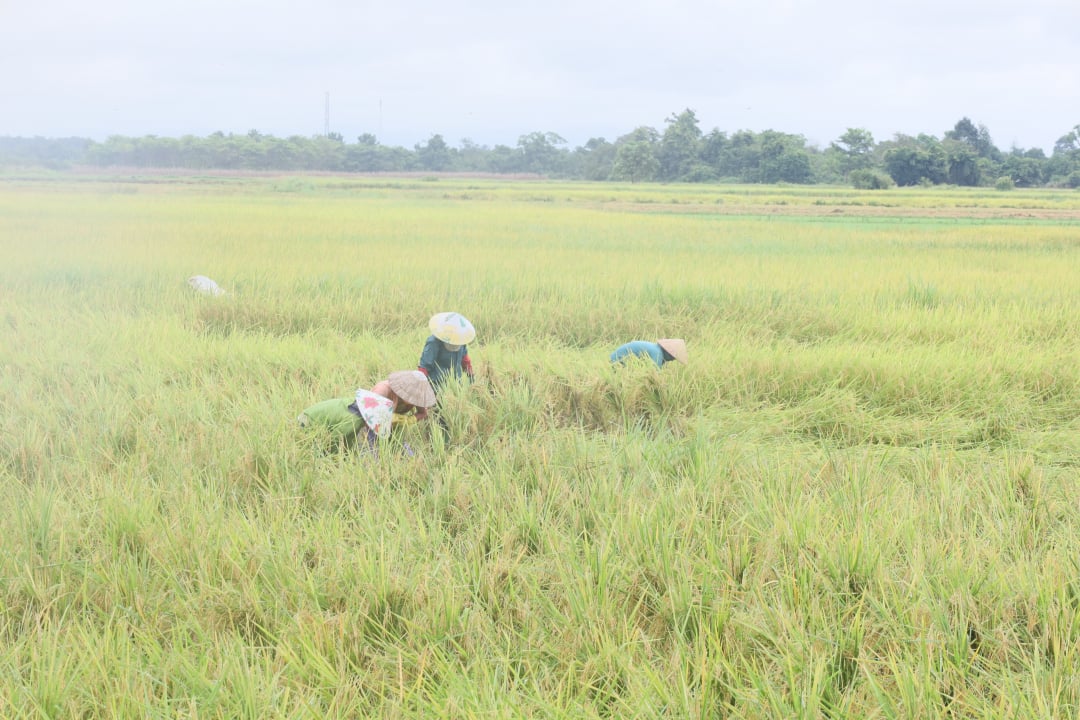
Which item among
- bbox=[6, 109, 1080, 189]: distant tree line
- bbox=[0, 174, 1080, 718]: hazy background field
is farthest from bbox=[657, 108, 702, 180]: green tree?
bbox=[0, 174, 1080, 718]: hazy background field

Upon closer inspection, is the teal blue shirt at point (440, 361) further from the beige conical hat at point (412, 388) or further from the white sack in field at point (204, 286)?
the white sack in field at point (204, 286)

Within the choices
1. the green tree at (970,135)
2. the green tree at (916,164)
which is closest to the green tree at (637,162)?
the green tree at (916,164)

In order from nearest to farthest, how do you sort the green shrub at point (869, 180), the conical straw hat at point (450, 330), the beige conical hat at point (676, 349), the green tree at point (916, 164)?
the conical straw hat at point (450, 330)
the beige conical hat at point (676, 349)
the green shrub at point (869, 180)
the green tree at point (916, 164)

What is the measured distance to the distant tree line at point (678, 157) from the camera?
3956 cm

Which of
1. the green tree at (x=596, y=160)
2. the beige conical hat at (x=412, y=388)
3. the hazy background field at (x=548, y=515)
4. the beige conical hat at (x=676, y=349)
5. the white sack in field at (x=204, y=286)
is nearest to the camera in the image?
the hazy background field at (x=548, y=515)

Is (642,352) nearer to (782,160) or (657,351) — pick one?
(657,351)

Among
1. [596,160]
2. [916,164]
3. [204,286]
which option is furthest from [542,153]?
[204,286]

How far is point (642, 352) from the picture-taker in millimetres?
3725

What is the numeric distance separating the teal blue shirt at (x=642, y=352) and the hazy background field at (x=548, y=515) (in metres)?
0.11

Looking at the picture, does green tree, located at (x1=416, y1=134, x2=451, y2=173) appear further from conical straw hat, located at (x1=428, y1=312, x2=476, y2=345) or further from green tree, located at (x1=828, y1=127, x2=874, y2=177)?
conical straw hat, located at (x1=428, y1=312, x2=476, y2=345)

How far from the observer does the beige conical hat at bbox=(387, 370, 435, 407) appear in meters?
2.82

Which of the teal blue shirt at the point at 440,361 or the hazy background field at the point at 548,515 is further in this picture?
the teal blue shirt at the point at 440,361

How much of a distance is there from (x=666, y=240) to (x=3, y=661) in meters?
9.16

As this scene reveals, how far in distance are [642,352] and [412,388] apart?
51.8 inches
